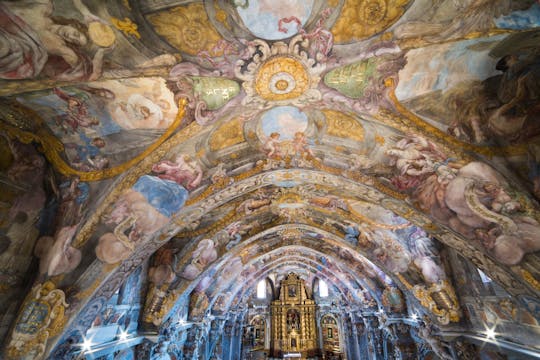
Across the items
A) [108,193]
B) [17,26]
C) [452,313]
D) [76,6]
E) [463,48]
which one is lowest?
[452,313]

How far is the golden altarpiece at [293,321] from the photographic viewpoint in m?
27.2

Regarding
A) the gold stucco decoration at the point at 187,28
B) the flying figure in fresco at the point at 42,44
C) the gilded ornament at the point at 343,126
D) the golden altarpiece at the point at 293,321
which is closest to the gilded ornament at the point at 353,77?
the gilded ornament at the point at 343,126

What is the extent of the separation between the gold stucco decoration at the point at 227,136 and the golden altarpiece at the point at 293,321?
27.1 m

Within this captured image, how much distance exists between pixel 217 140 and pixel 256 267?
52.5ft

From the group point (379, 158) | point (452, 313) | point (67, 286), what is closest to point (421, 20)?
point (379, 158)

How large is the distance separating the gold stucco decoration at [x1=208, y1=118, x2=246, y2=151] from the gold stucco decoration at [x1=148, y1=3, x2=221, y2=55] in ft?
6.58

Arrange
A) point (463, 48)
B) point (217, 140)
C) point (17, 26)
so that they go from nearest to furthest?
point (17, 26) → point (463, 48) → point (217, 140)

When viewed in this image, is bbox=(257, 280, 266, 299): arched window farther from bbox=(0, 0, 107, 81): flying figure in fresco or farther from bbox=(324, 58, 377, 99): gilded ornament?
bbox=(0, 0, 107, 81): flying figure in fresco

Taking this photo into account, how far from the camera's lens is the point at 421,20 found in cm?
394

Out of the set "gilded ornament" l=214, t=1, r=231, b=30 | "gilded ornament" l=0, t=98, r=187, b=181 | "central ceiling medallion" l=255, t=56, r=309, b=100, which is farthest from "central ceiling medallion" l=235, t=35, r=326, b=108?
"gilded ornament" l=0, t=98, r=187, b=181

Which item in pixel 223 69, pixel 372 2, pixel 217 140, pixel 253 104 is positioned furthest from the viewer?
pixel 217 140

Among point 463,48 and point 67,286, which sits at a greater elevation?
point 463,48

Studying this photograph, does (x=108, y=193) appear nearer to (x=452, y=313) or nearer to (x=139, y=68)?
(x=139, y=68)

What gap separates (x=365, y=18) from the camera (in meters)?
4.07
